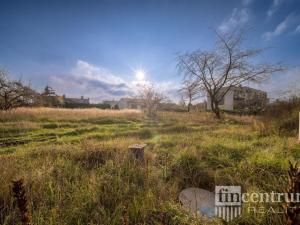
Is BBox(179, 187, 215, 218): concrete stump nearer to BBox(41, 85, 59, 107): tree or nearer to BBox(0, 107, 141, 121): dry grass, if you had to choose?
BBox(0, 107, 141, 121): dry grass

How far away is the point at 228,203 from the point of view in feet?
8.75

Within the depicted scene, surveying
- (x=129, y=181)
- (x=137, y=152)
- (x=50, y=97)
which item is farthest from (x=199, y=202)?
(x=50, y=97)

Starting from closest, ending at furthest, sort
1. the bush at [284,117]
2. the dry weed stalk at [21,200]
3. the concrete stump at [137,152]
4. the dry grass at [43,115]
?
1. the dry weed stalk at [21,200]
2. the concrete stump at [137,152]
3. the bush at [284,117]
4. the dry grass at [43,115]

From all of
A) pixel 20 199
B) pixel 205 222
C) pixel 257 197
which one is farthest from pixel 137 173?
pixel 20 199

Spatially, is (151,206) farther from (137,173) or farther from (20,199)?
(20,199)

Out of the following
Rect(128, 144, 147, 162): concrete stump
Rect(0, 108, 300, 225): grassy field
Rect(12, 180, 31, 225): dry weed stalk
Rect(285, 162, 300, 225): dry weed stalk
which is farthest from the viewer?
Rect(128, 144, 147, 162): concrete stump

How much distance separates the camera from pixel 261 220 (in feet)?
7.49

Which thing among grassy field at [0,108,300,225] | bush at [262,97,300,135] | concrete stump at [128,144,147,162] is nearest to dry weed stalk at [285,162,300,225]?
grassy field at [0,108,300,225]

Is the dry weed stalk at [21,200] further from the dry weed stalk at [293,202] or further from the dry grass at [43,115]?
the dry grass at [43,115]

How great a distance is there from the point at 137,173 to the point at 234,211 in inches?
65.2

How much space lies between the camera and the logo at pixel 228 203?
Answer: 8.14 ft

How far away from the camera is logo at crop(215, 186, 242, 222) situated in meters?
2.48

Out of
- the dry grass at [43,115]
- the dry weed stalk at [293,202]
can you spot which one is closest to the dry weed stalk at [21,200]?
the dry weed stalk at [293,202]

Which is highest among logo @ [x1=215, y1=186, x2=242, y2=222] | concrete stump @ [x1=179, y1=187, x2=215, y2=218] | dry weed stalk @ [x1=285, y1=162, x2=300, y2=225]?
dry weed stalk @ [x1=285, y1=162, x2=300, y2=225]
